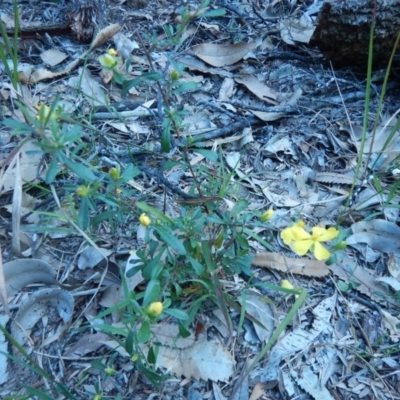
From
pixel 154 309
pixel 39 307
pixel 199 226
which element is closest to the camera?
pixel 154 309

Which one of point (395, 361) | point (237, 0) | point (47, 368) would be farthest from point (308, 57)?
point (47, 368)

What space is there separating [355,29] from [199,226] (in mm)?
1108

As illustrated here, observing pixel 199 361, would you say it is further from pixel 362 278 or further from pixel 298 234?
pixel 362 278

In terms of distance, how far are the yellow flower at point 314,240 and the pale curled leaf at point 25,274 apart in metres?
0.67

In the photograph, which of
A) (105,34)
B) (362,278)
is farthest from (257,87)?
(362,278)

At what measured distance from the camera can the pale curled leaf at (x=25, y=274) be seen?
128 cm

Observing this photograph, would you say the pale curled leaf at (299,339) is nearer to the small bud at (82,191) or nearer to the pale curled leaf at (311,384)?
the pale curled leaf at (311,384)

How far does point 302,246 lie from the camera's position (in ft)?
3.42

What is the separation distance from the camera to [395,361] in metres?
1.21

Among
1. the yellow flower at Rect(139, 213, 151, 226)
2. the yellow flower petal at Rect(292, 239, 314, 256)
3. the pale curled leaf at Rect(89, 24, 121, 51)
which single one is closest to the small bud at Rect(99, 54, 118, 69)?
the yellow flower at Rect(139, 213, 151, 226)

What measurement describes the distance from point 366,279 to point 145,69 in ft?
3.91

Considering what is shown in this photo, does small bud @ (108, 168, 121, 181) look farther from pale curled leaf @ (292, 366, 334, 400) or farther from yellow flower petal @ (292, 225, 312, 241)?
pale curled leaf @ (292, 366, 334, 400)

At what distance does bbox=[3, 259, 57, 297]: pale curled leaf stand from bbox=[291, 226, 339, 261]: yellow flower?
0.67 m

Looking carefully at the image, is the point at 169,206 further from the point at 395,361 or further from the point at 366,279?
the point at 395,361
